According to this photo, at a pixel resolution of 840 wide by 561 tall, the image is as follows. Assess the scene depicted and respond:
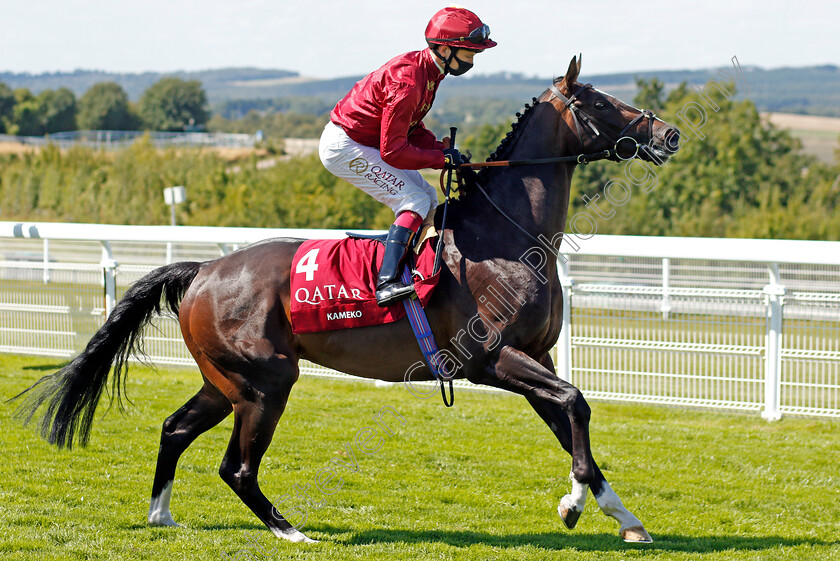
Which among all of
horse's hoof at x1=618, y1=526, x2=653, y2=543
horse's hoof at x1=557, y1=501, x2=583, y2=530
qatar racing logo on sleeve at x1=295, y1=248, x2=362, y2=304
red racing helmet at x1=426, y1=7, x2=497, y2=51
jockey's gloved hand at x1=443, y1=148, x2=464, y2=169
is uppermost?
red racing helmet at x1=426, y1=7, x2=497, y2=51

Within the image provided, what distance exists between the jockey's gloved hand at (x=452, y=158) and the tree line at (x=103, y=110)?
95111 mm

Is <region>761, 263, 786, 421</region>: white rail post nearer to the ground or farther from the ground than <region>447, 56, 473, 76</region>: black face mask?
nearer to the ground

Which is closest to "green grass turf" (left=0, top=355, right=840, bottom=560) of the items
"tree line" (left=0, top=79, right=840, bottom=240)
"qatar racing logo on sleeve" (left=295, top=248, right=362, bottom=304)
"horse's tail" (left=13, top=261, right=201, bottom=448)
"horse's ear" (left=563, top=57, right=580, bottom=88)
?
"horse's tail" (left=13, top=261, right=201, bottom=448)

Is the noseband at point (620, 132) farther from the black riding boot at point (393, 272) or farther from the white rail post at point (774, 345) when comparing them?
the white rail post at point (774, 345)

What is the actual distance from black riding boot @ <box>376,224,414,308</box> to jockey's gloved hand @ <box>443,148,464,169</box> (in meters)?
0.41

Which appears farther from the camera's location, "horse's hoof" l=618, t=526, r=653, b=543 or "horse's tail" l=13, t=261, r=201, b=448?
"horse's tail" l=13, t=261, r=201, b=448

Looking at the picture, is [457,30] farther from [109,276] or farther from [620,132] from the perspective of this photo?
[109,276]

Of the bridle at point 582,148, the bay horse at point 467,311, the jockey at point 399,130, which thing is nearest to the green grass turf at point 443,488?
the bay horse at point 467,311

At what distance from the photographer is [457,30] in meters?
4.14

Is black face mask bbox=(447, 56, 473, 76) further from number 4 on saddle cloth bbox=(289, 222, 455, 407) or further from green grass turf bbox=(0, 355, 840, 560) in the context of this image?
green grass turf bbox=(0, 355, 840, 560)

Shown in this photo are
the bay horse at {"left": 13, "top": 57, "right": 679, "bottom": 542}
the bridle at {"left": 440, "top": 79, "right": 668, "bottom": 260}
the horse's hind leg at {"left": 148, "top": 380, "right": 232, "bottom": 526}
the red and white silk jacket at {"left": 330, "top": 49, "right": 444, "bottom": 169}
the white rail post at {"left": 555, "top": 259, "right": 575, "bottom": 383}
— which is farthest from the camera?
the white rail post at {"left": 555, "top": 259, "right": 575, "bottom": 383}

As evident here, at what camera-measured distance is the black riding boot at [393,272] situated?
416 centimetres

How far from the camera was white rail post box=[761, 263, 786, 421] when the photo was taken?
705 cm

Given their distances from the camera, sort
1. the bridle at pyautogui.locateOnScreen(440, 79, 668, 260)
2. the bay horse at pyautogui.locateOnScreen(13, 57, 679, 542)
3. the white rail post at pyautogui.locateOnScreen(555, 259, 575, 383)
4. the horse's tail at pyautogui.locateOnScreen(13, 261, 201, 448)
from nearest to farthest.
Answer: the bay horse at pyautogui.locateOnScreen(13, 57, 679, 542) → the bridle at pyautogui.locateOnScreen(440, 79, 668, 260) → the horse's tail at pyautogui.locateOnScreen(13, 261, 201, 448) → the white rail post at pyautogui.locateOnScreen(555, 259, 575, 383)
